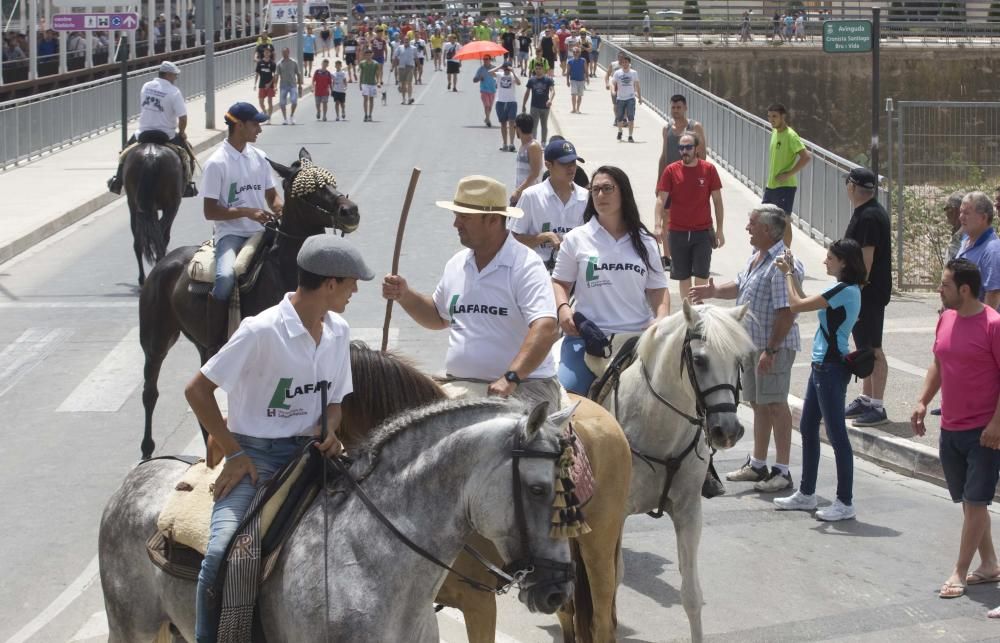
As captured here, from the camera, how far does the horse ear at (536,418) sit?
486 centimetres

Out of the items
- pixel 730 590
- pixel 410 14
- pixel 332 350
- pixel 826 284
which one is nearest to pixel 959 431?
pixel 730 590

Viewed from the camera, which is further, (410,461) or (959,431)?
(959,431)

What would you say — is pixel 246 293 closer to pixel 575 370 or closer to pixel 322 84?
pixel 575 370

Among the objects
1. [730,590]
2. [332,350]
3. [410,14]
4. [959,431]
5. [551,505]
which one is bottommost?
[730,590]

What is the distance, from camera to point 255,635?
5.46 m

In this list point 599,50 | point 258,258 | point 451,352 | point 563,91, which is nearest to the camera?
point 451,352

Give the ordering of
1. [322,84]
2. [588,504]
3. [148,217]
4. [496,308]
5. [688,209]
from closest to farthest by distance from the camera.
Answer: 1. [588,504]
2. [496,308]
3. [688,209]
4. [148,217]
5. [322,84]

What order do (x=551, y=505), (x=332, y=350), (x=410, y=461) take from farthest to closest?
1. (x=332, y=350)
2. (x=410, y=461)
3. (x=551, y=505)

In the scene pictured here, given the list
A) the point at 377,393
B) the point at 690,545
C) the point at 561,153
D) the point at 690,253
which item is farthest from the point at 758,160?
the point at 377,393

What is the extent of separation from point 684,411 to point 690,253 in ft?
26.4

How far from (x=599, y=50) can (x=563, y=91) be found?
9882mm

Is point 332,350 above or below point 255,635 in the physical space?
above

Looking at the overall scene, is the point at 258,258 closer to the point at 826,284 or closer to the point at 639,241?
the point at 639,241

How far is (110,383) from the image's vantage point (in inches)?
547
